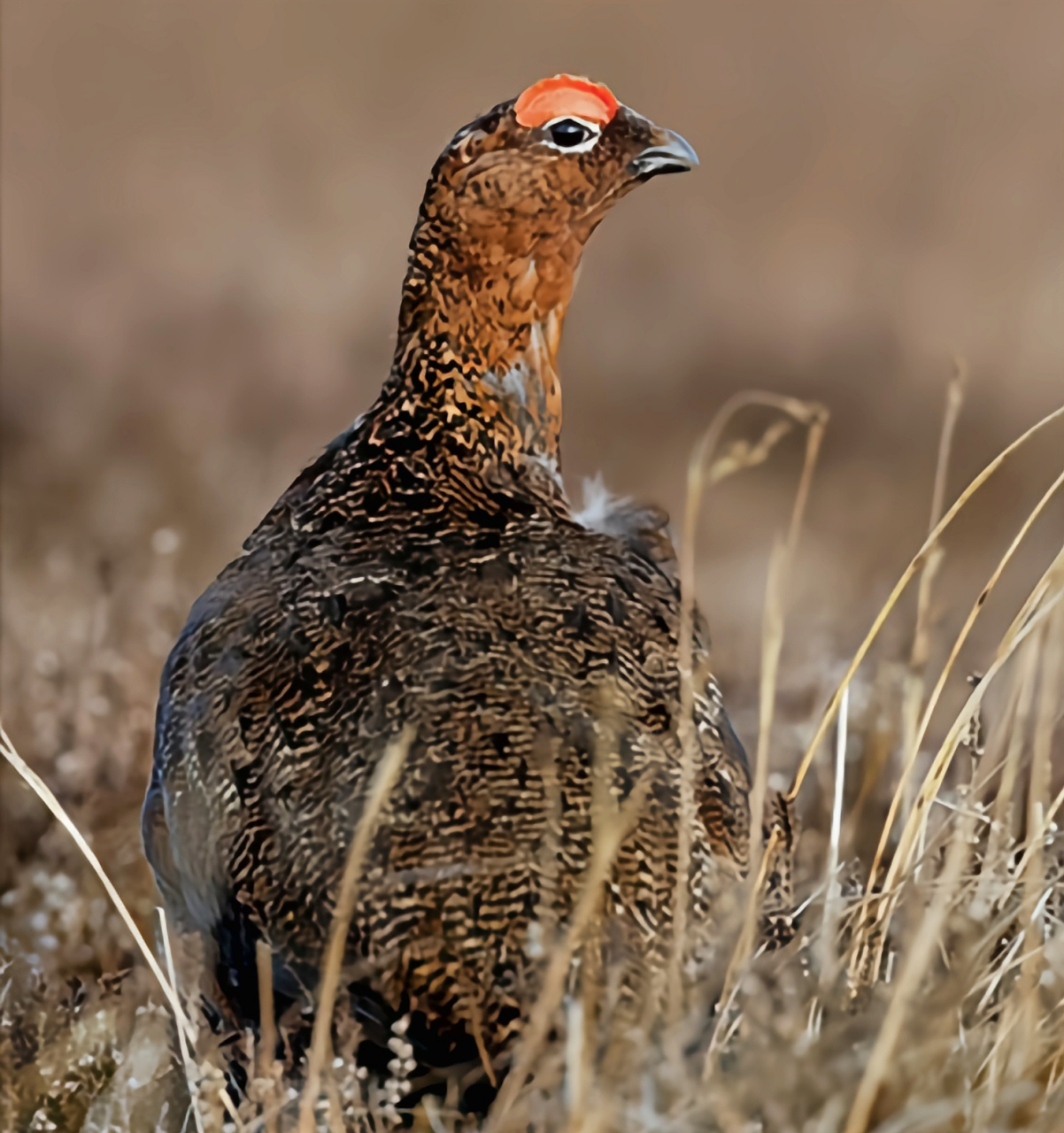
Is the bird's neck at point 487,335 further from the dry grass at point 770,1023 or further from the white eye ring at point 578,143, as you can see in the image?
the dry grass at point 770,1023

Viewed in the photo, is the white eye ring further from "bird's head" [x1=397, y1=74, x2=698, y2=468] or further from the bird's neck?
the bird's neck

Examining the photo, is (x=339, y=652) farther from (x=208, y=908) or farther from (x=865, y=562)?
(x=865, y=562)

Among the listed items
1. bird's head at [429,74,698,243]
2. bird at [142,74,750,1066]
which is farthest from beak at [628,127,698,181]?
bird at [142,74,750,1066]

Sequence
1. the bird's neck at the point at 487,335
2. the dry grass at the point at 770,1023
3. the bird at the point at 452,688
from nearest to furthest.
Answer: the dry grass at the point at 770,1023, the bird at the point at 452,688, the bird's neck at the point at 487,335

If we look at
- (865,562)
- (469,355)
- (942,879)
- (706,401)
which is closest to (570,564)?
(469,355)

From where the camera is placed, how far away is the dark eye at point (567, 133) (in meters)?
3.10

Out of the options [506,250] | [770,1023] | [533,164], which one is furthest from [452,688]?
[533,164]

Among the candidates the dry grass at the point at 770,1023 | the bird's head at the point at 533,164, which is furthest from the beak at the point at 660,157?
the dry grass at the point at 770,1023

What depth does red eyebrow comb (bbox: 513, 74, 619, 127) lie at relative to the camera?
306 cm

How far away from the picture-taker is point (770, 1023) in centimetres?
183

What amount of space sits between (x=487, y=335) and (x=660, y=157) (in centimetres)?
60

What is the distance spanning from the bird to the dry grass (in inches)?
3.4

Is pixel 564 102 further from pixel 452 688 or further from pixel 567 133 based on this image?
pixel 452 688

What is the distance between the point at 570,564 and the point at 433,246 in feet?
3.10
